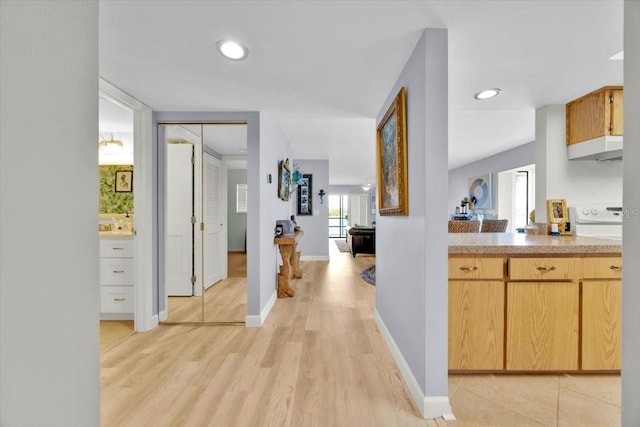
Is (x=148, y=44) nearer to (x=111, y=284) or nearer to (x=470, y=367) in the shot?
(x=111, y=284)

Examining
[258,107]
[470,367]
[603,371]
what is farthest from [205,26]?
[603,371]

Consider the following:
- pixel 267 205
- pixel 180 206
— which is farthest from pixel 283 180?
pixel 180 206

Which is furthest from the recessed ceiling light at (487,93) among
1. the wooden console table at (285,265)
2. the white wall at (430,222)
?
the wooden console table at (285,265)

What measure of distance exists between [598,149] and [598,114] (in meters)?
0.29

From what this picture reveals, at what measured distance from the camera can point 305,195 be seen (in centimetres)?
636

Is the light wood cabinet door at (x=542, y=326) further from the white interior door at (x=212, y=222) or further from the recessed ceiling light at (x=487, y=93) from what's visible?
the white interior door at (x=212, y=222)

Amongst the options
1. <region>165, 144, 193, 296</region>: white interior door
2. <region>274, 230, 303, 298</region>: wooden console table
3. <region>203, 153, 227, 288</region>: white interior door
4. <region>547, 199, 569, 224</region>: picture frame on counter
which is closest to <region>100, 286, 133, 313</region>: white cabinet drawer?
<region>165, 144, 193, 296</region>: white interior door

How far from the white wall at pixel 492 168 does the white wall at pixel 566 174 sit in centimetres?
231

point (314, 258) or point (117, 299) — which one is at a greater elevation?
point (117, 299)

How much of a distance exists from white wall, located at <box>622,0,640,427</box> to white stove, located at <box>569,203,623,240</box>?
238cm

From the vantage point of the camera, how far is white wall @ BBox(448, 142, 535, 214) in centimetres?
498

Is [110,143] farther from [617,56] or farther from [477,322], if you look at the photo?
[617,56]

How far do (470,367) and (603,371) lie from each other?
2.95ft

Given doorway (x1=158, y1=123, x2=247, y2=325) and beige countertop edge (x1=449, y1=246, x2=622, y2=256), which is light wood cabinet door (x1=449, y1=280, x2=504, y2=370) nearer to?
beige countertop edge (x1=449, y1=246, x2=622, y2=256)
